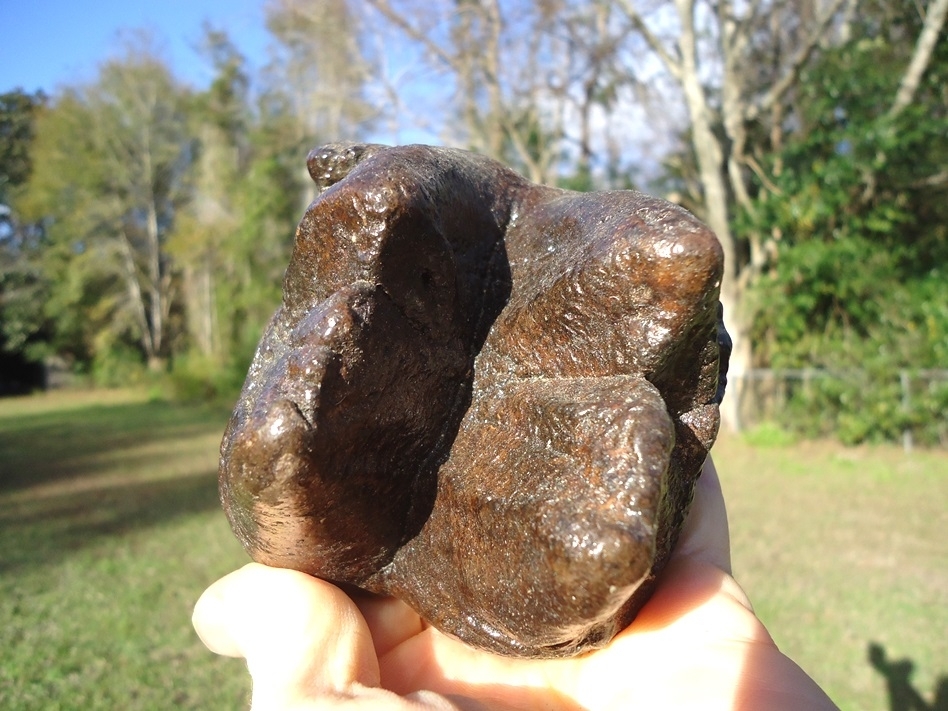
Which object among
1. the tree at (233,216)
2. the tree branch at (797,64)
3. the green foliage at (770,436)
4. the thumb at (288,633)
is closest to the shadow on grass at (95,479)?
the tree at (233,216)

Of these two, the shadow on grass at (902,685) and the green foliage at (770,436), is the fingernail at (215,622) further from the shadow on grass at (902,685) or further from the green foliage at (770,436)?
the green foliage at (770,436)

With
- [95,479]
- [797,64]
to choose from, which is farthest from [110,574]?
[797,64]

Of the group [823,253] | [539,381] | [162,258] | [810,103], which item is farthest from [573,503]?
[162,258]

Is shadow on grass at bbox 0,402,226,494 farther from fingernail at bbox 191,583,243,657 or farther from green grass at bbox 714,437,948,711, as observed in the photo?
fingernail at bbox 191,583,243,657

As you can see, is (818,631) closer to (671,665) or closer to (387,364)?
(671,665)

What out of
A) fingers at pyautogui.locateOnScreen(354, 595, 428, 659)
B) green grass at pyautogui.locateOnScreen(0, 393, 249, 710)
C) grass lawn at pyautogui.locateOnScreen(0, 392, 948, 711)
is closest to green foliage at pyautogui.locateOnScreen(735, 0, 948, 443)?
grass lawn at pyautogui.locateOnScreen(0, 392, 948, 711)
